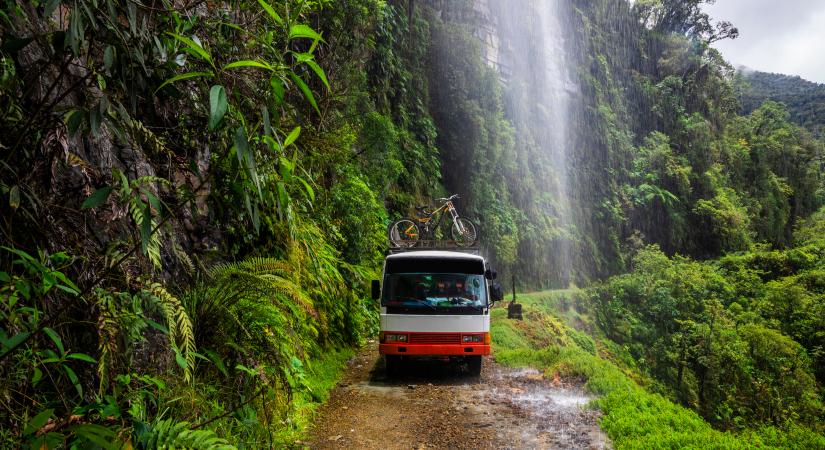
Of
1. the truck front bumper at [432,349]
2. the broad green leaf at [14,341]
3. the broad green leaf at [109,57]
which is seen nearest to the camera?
the broad green leaf at [14,341]

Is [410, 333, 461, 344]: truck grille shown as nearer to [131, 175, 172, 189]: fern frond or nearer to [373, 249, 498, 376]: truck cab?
[373, 249, 498, 376]: truck cab

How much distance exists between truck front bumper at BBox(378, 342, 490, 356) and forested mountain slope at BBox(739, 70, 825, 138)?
71961 millimetres

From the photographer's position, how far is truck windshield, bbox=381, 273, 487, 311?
930 centimetres

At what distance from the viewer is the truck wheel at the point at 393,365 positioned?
9.28m

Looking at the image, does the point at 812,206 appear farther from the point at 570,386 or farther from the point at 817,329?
the point at 570,386

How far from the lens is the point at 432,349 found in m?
8.94

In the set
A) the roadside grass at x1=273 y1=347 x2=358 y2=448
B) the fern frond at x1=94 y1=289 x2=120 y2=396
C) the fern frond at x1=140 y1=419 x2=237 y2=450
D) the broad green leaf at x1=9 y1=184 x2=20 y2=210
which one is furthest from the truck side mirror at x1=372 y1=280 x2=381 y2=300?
the broad green leaf at x1=9 y1=184 x2=20 y2=210

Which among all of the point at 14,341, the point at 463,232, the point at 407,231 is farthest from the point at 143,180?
the point at 463,232

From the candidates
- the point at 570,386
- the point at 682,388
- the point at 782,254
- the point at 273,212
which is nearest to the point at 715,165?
the point at 782,254

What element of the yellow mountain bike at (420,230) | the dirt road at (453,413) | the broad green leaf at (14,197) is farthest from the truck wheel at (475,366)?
the broad green leaf at (14,197)

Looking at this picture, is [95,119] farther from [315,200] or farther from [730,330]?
[730,330]

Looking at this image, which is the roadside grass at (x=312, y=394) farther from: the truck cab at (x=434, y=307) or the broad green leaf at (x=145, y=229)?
the broad green leaf at (x=145, y=229)

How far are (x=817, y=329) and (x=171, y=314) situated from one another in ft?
101

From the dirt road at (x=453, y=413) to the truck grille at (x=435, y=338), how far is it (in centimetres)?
75
